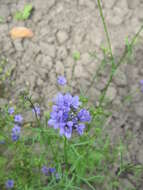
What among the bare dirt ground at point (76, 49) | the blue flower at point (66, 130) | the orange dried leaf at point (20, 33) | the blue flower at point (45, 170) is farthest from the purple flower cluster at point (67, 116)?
the orange dried leaf at point (20, 33)

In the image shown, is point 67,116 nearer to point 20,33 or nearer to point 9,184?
point 9,184

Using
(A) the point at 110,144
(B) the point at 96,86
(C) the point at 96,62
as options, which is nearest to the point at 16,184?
(A) the point at 110,144

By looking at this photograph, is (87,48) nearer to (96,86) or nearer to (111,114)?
(96,86)

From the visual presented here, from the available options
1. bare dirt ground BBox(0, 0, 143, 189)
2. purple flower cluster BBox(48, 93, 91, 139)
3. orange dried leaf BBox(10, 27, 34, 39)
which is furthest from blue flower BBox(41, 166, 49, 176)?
orange dried leaf BBox(10, 27, 34, 39)

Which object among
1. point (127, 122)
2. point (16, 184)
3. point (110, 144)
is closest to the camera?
point (16, 184)

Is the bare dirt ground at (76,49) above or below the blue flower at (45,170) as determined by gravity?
above

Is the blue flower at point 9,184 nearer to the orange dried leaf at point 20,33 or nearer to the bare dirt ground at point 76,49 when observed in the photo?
the bare dirt ground at point 76,49

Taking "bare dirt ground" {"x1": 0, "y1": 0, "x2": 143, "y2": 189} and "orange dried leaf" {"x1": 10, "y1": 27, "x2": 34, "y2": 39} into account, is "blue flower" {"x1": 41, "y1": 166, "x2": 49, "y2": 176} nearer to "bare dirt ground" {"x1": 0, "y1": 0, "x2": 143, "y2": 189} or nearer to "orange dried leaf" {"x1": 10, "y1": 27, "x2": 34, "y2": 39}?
"bare dirt ground" {"x1": 0, "y1": 0, "x2": 143, "y2": 189}
